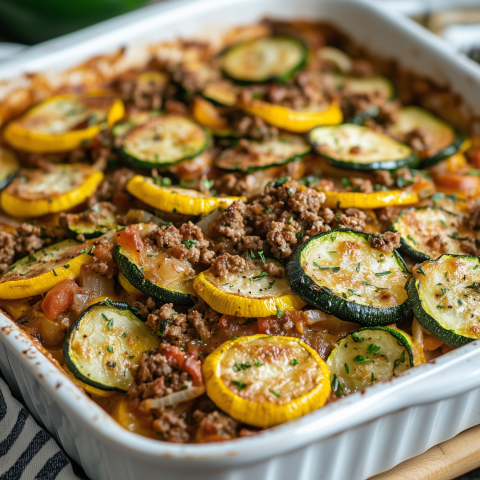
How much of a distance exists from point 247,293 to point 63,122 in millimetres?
2389

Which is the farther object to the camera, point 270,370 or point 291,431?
point 270,370

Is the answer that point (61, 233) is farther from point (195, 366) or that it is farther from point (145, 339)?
point (195, 366)

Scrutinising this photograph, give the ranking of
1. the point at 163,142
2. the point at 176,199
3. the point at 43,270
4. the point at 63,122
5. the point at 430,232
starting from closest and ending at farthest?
the point at 43,270
the point at 176,199
the point at 430,232
the point at 163,142
the point at 63,122

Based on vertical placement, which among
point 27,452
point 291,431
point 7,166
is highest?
point 291,431

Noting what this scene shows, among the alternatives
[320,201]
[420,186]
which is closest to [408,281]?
[320,201]

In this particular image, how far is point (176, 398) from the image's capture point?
273 cm

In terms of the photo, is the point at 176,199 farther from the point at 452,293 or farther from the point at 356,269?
the point at 452,293

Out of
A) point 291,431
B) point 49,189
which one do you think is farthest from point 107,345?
point 49,189

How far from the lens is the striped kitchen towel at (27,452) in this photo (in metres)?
2.83

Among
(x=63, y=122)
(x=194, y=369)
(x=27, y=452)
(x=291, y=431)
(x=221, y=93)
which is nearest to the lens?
(x=291, y=431)

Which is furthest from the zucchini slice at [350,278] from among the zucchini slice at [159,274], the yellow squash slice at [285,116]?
the yellow squash slice at [285,116]

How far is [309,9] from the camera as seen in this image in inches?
221

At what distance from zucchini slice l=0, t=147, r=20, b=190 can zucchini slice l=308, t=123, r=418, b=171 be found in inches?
85.3

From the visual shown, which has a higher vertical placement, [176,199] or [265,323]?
[176,199]
